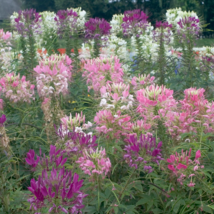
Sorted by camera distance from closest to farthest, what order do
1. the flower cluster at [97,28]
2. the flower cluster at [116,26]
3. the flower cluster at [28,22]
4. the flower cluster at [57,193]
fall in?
the flower cluster at [57,193] < the flower cluster at [97,28] < the flower cluster at [28,22] < the flower cluster at [116,26]

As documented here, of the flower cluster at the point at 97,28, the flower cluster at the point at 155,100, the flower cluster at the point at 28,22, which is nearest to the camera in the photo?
the flower cluster at the point at 155,100

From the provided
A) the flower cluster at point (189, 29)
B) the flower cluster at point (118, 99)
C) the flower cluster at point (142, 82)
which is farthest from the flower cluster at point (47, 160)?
the flower cluster at point (189, 29)

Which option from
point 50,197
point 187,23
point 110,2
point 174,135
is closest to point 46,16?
point 187,23

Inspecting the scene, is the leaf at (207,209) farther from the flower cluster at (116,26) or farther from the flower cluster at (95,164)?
the flower cluster at (116,26)

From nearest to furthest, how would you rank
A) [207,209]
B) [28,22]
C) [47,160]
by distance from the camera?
1. [47,160]
2. [207,209]
3. [28,22]

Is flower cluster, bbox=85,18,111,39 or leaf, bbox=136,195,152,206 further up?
flower cluster, bbox=85,18,111,39

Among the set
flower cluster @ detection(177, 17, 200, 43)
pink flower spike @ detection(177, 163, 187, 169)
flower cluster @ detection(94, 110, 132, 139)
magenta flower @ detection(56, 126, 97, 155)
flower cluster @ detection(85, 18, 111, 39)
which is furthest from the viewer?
flower cluster @ detection(85, 18, 111, 39)

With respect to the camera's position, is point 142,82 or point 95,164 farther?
point 142,82

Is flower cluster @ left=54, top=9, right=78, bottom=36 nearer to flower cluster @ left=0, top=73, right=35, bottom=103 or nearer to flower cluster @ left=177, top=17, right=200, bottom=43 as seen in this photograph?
flower cluster @ left=177, top=17, right=200, bottom=43

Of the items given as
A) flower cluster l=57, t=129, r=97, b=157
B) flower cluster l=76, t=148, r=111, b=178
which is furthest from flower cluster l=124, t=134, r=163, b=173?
flower cluster l=57, t=129, r=97, b=157

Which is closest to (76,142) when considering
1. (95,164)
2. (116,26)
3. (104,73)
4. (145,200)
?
(95,164)

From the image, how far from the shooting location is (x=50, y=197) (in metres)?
1.20

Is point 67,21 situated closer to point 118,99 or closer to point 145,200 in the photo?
point 118,99

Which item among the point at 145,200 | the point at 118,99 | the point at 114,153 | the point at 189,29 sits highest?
the point at 189,29
